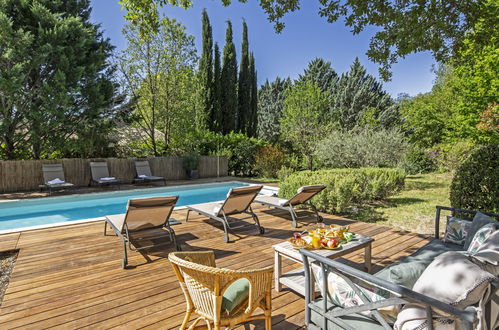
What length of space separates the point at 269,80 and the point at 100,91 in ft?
77.8

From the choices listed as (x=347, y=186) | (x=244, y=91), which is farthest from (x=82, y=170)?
(x=244, y=91)

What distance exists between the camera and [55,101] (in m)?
10.4

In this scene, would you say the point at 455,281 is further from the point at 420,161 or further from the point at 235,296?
the point at 420,161

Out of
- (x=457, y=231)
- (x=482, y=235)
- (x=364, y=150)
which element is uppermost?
(x=364, y=150)

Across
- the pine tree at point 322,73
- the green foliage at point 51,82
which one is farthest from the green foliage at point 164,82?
the pine tree at point 322,73

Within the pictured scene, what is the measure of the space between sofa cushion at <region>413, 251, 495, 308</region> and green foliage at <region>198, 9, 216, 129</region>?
17.8 meters

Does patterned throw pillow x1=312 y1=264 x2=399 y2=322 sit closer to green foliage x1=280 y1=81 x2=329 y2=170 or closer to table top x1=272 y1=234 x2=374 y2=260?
table top x1=272 y1=234 x2=374 y2=260

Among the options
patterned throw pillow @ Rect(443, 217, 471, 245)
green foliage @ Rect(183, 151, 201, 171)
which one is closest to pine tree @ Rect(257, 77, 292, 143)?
green foliage @ Rect(183, 151, 201, 171)

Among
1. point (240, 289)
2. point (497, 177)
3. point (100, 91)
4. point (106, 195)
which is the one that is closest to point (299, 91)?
point (100, 91)

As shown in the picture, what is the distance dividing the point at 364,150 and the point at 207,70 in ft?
38.0

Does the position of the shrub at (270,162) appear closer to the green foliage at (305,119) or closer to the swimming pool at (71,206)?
the green foliage at (305,119)

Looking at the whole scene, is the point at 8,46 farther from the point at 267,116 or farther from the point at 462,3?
the point at 267,116

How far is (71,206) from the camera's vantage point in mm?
8680

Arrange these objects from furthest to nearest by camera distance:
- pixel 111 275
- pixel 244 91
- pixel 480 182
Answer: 1. pixel 244 91
2. pixel 480 182
3. pixel 111 275
